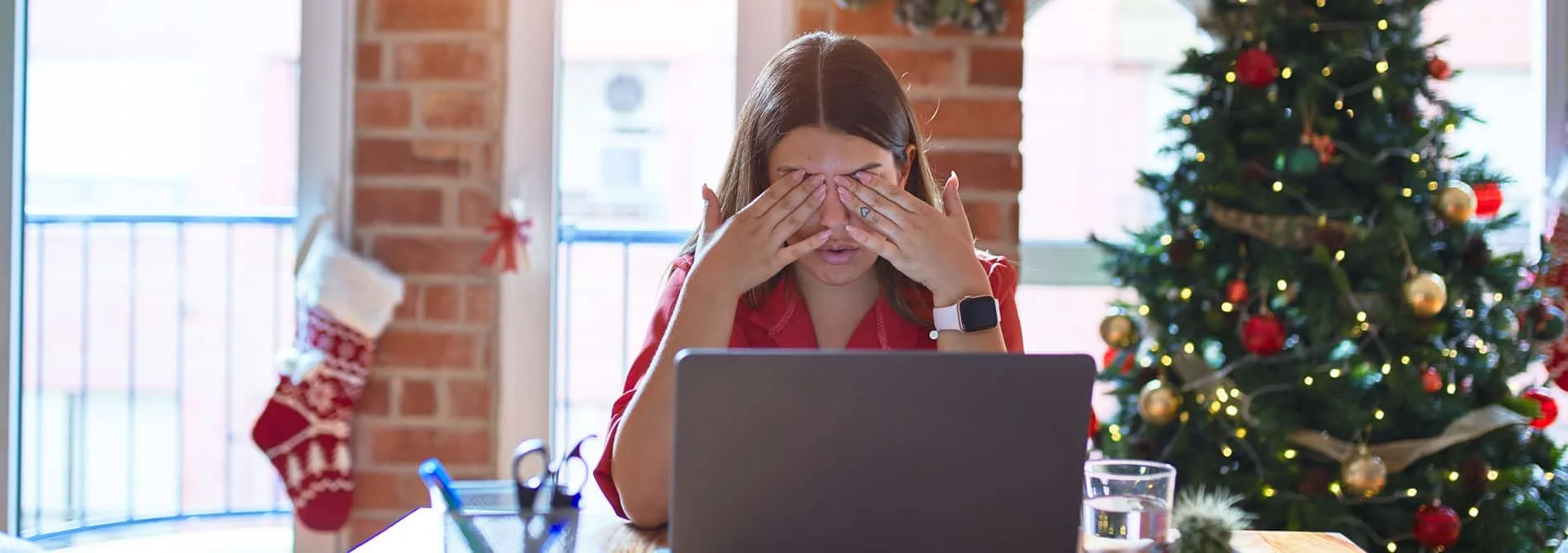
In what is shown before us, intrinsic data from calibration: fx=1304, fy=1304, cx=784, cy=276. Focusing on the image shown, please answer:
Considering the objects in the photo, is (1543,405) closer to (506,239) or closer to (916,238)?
(916,238)

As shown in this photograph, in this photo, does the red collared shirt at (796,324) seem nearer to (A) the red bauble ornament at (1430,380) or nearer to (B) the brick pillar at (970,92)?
(B) the brick pillar at (970,92)

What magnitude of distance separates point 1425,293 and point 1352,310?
0.13 meters

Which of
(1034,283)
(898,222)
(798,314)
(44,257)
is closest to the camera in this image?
(898,222)

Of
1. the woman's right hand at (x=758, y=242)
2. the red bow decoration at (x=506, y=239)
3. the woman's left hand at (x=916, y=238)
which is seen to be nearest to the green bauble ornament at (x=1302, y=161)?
the woman's left hand at (x=916, y=238)

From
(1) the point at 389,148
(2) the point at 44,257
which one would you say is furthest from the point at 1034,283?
(2) the point at 44,257

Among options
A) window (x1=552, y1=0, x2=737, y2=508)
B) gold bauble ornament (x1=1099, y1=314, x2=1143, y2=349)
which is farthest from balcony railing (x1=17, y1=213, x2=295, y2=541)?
gold bauble ornament (x1=1099, y1=314, x2=1143, y2=349)

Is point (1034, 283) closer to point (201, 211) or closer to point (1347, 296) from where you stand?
point (1347, 296)

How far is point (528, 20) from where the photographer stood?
2.63 meters

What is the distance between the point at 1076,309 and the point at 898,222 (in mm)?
2863

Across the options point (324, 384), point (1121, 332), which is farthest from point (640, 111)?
point (1121, 332)

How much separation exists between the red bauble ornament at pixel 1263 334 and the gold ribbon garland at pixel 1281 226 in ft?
0.47

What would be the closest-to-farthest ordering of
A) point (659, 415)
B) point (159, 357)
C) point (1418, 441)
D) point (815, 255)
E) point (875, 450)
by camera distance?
point (875, 450)
point (659, 415)
point (815, 255)
point (1418, 441)
point (159, 357)

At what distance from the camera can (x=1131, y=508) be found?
1.11 meters

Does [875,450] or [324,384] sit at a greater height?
[875,450]
